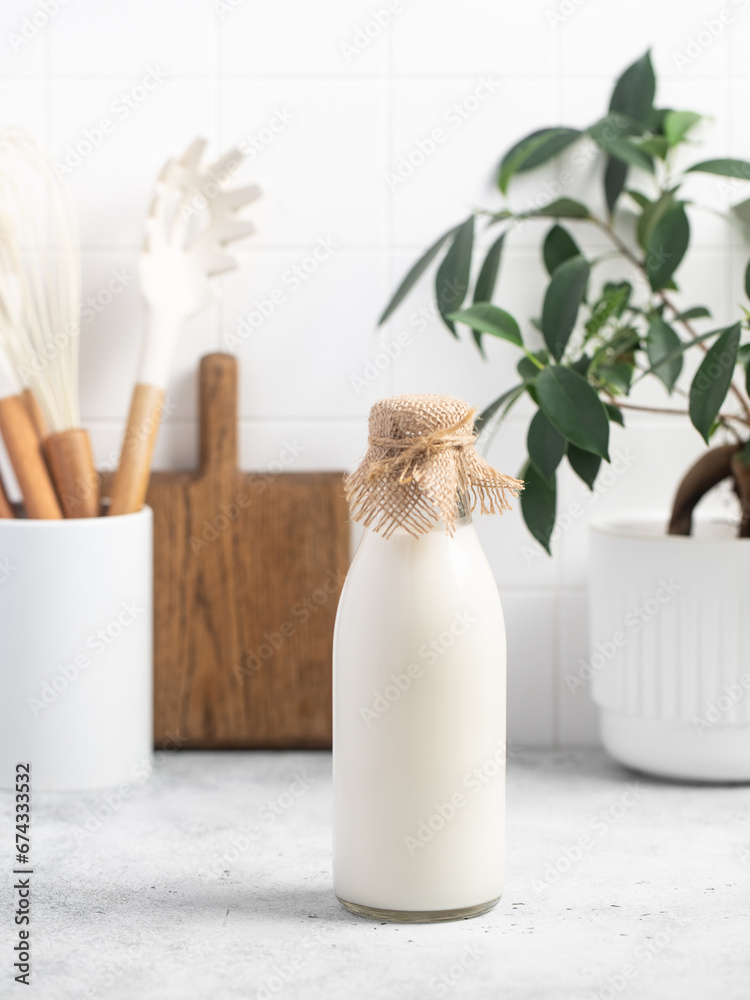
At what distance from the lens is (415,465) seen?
526 mm

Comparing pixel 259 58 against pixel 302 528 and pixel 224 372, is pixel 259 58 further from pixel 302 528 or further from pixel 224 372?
pixel 302 528

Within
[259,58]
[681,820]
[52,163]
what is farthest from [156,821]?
[259,58]

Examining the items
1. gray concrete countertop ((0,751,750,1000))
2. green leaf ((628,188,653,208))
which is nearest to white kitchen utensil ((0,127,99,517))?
gray concrete countertop ((0,751,750,1000))

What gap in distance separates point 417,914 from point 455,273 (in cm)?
47

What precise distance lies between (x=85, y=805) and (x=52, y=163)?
51 cm

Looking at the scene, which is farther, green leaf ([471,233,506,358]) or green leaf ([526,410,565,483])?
green leaf ([471,233,506,358])

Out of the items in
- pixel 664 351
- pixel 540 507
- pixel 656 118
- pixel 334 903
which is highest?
pixel 656 118

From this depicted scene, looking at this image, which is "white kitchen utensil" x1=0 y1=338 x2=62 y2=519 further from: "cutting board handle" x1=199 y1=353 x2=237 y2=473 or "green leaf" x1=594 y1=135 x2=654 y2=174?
"green leaf" x1=594 y1=135 x2=654 y2=174

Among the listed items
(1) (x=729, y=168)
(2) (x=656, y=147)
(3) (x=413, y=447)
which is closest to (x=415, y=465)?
(3) (x=413, y=447)

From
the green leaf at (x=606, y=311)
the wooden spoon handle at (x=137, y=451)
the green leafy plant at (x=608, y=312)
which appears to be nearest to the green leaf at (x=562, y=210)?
the green leafy plant at (x=608, y=312)

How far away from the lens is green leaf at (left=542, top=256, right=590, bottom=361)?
0.71 meters

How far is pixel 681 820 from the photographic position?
728 mm

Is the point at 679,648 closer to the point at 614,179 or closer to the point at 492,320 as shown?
the point at 492,320

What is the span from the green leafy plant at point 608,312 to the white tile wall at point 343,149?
0.13 ft
